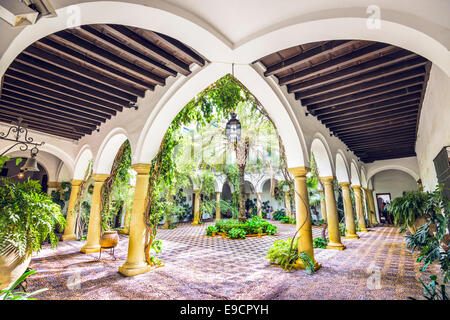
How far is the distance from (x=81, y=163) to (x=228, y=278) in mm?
7197

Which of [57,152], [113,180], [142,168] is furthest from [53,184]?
[142,168]

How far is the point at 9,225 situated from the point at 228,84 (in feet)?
17.9

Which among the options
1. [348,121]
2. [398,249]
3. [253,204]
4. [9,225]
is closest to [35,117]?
[9,225]

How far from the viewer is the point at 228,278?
4250mm

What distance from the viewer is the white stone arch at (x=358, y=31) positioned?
234cm

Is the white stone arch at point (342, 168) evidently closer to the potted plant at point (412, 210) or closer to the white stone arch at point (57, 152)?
the potted plant at point (412, 210)

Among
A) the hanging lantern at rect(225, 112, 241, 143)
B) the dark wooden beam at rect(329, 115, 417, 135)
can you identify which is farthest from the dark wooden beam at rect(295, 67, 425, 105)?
the dark wooden beam at rect(329, 115, 417, 135)

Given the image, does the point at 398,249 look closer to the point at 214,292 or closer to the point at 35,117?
the point at 214,292

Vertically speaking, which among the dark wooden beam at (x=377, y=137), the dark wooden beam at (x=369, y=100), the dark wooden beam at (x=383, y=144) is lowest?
the dark wooden beam at (x=383, y=144)

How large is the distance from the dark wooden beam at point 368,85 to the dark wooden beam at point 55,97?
5465mm

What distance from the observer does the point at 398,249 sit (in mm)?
6762

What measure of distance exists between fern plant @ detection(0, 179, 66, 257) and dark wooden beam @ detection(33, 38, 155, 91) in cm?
233

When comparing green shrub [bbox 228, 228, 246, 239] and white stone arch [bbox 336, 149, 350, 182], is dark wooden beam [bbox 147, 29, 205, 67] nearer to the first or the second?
white stone arch [bbox 336, 149, 350, 182]

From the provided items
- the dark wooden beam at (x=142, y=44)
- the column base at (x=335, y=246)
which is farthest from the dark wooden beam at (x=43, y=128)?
the column base at (x=335, y=246)
